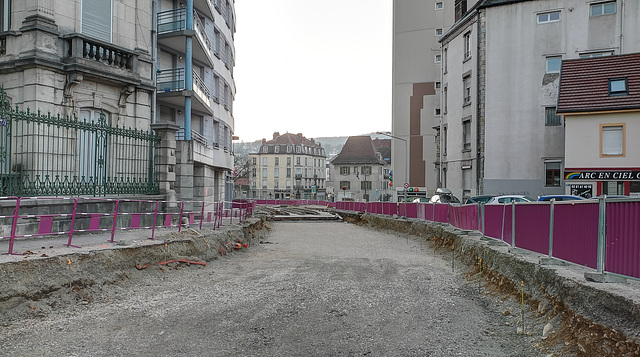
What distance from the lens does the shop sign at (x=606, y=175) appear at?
2392 centimetres

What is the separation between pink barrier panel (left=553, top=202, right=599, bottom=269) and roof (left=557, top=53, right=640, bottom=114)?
20.6m

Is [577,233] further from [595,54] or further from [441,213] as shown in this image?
[595,54]

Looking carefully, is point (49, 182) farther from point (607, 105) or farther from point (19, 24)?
point (607, 105)

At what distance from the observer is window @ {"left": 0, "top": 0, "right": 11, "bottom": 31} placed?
549 inches

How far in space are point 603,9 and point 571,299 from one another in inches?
1201

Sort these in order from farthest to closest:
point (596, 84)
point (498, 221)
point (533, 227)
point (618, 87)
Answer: point (596, 84)
point (618, 87)
point (498, 221)
point (533, 227)

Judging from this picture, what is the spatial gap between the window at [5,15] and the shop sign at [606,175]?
2532 cm

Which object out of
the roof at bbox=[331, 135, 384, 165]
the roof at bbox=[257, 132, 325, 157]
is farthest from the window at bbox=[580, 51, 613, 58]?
the roof at bbox=[257, 132, 325, 157]

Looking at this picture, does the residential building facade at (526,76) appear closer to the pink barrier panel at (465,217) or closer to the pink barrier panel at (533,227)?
the pink barrier panel at (465,217)

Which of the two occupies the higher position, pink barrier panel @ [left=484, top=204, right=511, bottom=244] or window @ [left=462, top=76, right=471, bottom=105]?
window @ [left=462, top=76, right=471, bottom=105]

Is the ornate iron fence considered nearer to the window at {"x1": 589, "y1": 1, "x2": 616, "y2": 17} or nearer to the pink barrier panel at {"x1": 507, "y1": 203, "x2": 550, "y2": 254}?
the pink barrier panel at {"x1": 507, "y1": 203, "x2": 550, "y2": 254}

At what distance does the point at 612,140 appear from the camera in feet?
80.1

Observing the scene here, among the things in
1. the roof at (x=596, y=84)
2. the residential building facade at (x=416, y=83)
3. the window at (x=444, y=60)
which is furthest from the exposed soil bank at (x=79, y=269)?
the residential building facade at (x=416, y=83)

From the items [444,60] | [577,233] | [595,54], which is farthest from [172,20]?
[595,54]
